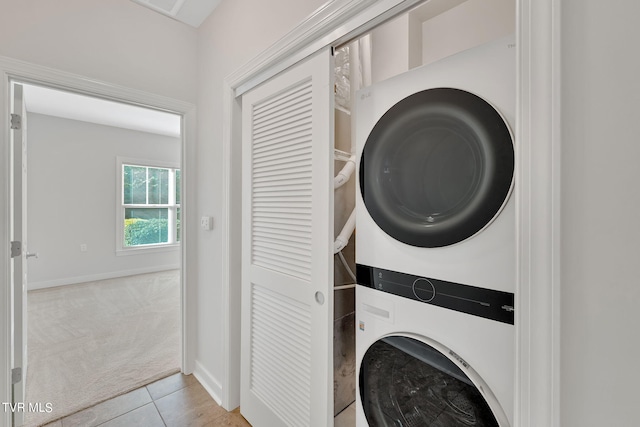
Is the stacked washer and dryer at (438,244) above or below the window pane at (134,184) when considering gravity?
below

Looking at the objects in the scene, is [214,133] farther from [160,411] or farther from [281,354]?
[160,411]

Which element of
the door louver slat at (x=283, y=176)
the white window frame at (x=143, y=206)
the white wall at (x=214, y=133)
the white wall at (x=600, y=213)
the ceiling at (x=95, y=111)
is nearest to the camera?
the white wall at (x=600, y=213)

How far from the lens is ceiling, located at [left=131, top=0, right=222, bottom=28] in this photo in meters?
1.90

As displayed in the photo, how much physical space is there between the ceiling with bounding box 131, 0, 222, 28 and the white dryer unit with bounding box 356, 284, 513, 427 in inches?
84.2

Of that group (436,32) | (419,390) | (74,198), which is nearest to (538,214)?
(419,390)

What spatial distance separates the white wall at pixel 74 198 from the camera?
416 cm

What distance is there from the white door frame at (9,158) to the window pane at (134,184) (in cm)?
364

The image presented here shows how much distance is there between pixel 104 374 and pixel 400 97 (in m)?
2.81

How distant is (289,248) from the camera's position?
55.7 inches

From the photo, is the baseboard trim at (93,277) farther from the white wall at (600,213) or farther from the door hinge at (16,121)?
the white wall at (600,213)

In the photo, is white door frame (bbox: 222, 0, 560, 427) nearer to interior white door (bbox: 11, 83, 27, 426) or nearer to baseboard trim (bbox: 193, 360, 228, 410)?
baseboard trim (bbox: 193, 360, 228, 410)

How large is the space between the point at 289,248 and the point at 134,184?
16.1 ft

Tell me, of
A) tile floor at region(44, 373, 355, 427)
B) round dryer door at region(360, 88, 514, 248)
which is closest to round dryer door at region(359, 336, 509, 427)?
round dryer door at region(360, 88, 514, 248)

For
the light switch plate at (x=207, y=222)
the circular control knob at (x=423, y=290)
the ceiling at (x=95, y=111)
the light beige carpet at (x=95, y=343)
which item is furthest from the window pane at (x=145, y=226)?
the circular control knob at (x=423, y=290)
